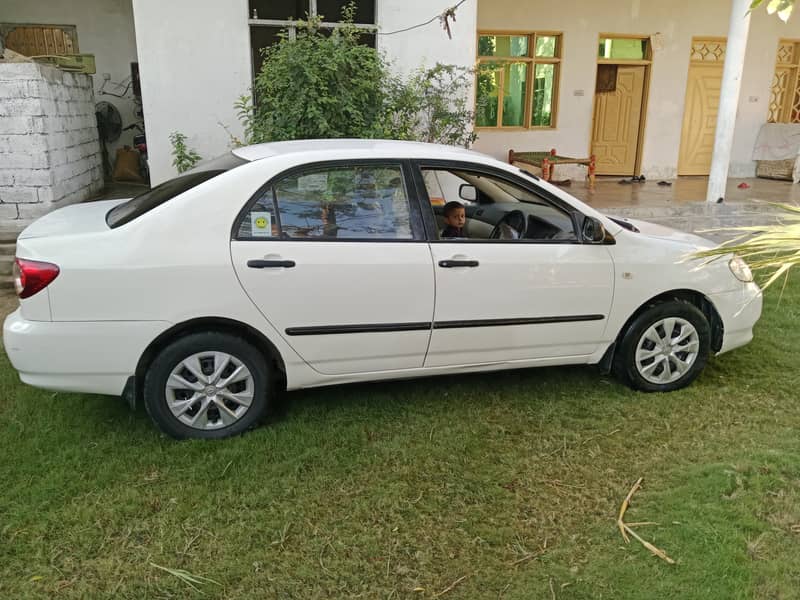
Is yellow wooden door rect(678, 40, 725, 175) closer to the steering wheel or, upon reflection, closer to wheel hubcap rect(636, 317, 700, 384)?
wheel hubcap rect(636, 317, 700, 384)

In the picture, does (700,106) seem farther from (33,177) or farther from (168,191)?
(168,191)

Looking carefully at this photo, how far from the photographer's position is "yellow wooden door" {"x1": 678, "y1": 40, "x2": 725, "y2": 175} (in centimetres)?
1284

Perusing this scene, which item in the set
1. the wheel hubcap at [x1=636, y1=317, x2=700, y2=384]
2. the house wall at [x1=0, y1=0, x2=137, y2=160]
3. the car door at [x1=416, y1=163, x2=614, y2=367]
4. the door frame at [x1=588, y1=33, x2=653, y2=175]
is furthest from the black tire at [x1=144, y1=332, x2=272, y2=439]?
the door frame at [x1=588, y1=33, x2=653, y2=175]

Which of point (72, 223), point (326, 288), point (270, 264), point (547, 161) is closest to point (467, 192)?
point (326, 288)

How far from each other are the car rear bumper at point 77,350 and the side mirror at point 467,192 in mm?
2310

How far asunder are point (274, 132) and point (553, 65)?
7.42 metres

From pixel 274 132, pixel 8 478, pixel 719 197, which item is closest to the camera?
pixel 8 478

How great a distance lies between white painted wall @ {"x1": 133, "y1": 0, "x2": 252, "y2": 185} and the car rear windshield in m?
4.16

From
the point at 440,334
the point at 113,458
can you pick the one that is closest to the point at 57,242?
the point at 113,458

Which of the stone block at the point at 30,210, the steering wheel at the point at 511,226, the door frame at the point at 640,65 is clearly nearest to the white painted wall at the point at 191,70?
the stone block at the point at 30,210

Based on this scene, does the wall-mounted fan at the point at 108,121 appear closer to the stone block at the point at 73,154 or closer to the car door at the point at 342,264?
the stone block at the point at 73,154

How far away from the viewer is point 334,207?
3607 mm

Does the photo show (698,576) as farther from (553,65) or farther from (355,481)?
(553,65)

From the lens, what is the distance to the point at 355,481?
328 centimetres
